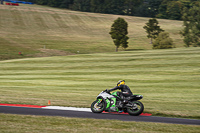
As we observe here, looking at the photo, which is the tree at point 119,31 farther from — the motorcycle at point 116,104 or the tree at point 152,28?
the motorcycle at point 116,104

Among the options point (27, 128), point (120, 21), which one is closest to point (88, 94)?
point (27, 128)

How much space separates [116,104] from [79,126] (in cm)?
323

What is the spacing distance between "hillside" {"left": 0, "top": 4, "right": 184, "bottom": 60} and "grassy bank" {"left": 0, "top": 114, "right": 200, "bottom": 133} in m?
50.8

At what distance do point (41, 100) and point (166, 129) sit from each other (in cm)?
934

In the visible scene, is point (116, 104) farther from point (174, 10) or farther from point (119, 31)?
point (174, 10)

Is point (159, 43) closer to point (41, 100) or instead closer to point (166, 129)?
point (41, 100)

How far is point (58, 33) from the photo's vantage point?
97.5m

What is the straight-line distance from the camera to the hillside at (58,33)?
72.1 metres

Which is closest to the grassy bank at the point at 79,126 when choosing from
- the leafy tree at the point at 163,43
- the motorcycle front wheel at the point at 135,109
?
the motorcycle front wheel at the point at 135,109

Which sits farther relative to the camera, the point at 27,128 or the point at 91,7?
the point at 91,7

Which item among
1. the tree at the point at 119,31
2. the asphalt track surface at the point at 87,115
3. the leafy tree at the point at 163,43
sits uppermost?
the tree at the point at 119,31

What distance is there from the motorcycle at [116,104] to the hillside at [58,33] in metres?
49.8

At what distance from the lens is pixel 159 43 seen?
76.4 metres

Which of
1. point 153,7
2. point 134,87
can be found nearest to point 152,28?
point 134,87
